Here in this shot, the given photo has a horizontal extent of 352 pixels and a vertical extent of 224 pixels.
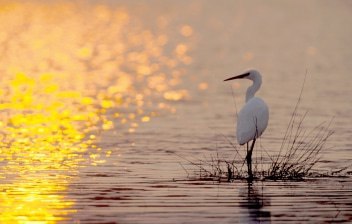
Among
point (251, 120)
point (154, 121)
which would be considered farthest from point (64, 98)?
point (251, 120)

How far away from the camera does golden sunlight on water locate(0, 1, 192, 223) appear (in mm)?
15032

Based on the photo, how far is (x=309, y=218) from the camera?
12719 millimetres

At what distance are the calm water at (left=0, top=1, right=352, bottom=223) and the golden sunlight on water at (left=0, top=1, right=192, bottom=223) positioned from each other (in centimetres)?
4

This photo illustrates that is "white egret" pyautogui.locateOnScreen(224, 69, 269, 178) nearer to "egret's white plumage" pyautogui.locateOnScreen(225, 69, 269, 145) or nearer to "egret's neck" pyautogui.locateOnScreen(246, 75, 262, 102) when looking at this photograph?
"egret's white plumage" pyautogui.locateOnScreen(225, 69, 269, 145)

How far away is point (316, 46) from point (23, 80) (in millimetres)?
21496

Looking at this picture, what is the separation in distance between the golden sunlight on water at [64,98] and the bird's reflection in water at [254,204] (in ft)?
6.66

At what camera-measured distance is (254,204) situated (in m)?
13.7

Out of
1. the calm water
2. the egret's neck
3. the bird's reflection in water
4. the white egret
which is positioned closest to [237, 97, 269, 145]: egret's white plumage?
the white egret

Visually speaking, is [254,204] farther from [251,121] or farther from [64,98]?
[64,98]

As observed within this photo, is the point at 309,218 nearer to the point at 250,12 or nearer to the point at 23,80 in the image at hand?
the point at 23,80

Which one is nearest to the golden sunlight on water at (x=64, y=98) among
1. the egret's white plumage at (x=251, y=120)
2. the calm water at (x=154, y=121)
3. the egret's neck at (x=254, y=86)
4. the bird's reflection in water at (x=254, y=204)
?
the calm water at (x=154, y=121)

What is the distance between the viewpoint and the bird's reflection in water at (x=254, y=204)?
12.7 m

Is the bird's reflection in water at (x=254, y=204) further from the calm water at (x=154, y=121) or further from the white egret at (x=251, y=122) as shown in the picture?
the white egret at (x=251, y=122)

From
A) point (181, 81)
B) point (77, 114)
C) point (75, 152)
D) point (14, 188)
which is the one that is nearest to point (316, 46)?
point (181, 81)
